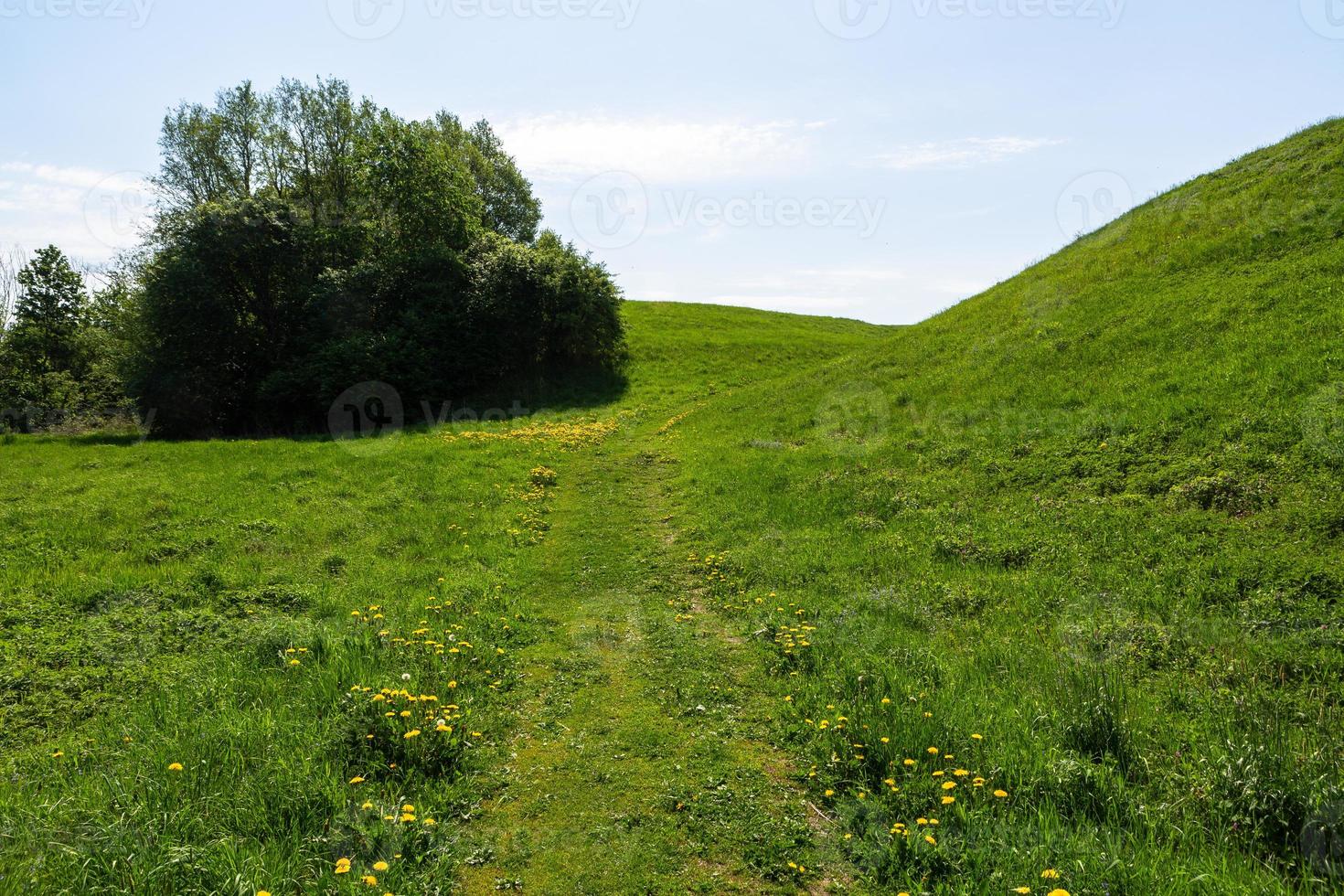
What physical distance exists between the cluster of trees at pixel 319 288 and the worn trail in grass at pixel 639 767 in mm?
28933

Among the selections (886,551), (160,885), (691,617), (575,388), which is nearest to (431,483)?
(691,617)

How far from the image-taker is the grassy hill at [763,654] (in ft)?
16.0

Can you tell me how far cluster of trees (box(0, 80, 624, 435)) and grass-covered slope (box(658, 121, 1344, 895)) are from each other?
20.6m

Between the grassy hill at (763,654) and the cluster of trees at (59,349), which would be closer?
the grassy hill at (763,654)

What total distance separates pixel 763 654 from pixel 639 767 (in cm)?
279

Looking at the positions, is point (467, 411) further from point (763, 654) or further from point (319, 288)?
point (763, 654)

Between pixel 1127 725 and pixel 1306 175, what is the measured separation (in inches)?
1047

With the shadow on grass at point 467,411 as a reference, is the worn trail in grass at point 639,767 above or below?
below

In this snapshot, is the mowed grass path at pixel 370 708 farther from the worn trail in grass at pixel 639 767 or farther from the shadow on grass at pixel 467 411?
the shadow on grass at pixel 467 411

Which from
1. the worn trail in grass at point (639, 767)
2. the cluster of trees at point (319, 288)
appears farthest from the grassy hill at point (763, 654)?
the cluster of trees at point (319, 288)

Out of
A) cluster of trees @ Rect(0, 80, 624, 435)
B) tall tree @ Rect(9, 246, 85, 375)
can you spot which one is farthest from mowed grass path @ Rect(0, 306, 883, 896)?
tall tree @ Rect(9, 246, 85, 375)

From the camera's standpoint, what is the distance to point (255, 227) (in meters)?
34.7

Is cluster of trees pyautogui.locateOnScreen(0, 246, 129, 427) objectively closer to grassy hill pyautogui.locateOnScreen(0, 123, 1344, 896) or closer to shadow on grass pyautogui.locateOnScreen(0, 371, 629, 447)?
shadow on grass pyautogui.locateOnScreen(0, 371, 629, 447)

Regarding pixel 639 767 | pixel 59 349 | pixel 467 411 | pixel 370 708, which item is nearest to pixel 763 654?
pixel 639 767
